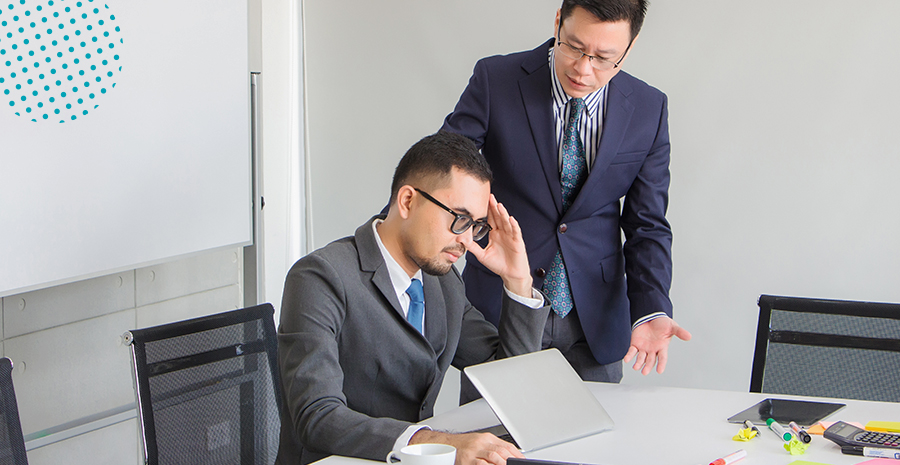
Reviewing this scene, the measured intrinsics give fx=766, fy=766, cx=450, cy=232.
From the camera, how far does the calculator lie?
1378 millimetres

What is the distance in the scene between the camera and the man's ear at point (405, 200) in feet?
5.42

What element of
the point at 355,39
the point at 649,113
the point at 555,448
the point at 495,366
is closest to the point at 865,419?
the point at 555,448

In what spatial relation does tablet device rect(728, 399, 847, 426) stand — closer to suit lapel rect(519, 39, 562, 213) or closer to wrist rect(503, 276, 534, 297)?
wrist rect(503, 276, 534, 297)

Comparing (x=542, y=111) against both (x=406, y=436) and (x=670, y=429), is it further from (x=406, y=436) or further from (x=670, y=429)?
(x=406, y=436)

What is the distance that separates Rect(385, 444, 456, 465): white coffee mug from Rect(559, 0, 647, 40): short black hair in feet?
3.58

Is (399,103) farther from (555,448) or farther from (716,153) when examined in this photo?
(555,448)

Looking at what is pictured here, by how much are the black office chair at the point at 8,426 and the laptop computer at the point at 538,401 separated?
86 cm

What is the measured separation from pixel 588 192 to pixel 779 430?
0.76 metres

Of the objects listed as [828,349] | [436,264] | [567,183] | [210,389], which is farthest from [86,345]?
[828,349]

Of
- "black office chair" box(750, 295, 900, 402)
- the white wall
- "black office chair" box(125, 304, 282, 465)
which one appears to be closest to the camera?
"black office chair" box(125, 304, 282, 465)

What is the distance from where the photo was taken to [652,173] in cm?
209

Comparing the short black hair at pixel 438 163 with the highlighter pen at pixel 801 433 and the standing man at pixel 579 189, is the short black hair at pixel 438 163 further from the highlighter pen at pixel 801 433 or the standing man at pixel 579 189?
the highlighter pen at pixel 801 433

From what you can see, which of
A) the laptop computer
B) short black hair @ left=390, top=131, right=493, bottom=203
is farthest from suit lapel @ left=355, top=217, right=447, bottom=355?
the laptop computer

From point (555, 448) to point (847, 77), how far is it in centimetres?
211
